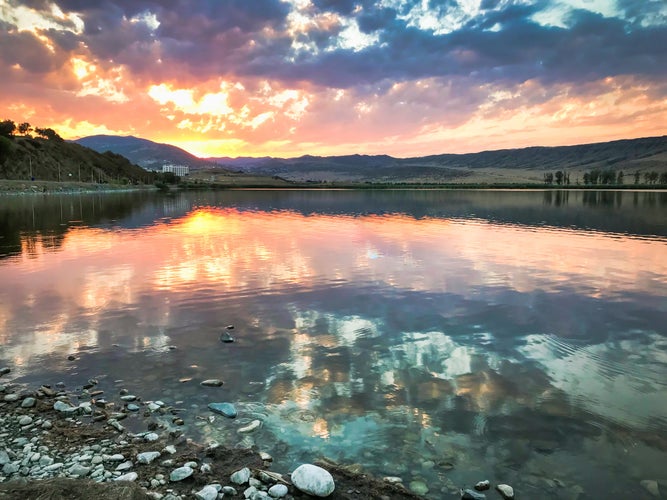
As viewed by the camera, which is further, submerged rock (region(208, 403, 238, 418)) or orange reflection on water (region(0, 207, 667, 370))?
orange reflection on water (region(0, 207, 667, 370))

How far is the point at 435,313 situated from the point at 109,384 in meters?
11.9

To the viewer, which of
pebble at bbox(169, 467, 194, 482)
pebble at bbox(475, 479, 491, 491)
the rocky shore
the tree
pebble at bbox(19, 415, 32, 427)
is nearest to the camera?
the rocky shore

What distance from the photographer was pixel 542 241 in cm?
4069

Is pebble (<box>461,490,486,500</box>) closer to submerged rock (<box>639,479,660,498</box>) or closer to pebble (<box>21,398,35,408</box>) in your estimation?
submerged rock (<box>639,479,660,498</box>)

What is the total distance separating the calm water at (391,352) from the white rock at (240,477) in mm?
1331

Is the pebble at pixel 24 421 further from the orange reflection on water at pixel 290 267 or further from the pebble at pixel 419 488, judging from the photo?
the pebble at pixel 419 488

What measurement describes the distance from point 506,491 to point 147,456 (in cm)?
621

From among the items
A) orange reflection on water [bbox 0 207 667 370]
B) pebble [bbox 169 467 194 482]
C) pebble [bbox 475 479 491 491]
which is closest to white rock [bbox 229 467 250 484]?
pebble [bbox 169 467 194 482]

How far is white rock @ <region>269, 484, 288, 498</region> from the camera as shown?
23.3 ft

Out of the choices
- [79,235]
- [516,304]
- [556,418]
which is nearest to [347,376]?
[556,418]

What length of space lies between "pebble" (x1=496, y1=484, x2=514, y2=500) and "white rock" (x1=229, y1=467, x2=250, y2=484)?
13.9 feet

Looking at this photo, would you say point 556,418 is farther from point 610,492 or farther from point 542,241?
point 542,241

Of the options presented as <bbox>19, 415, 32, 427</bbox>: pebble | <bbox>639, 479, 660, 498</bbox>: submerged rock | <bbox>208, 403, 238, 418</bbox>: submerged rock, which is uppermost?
<bbox>19, 415, 32, 427</bbox>: pebble

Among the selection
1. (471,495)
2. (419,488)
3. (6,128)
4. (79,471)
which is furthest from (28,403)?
(6,128)
